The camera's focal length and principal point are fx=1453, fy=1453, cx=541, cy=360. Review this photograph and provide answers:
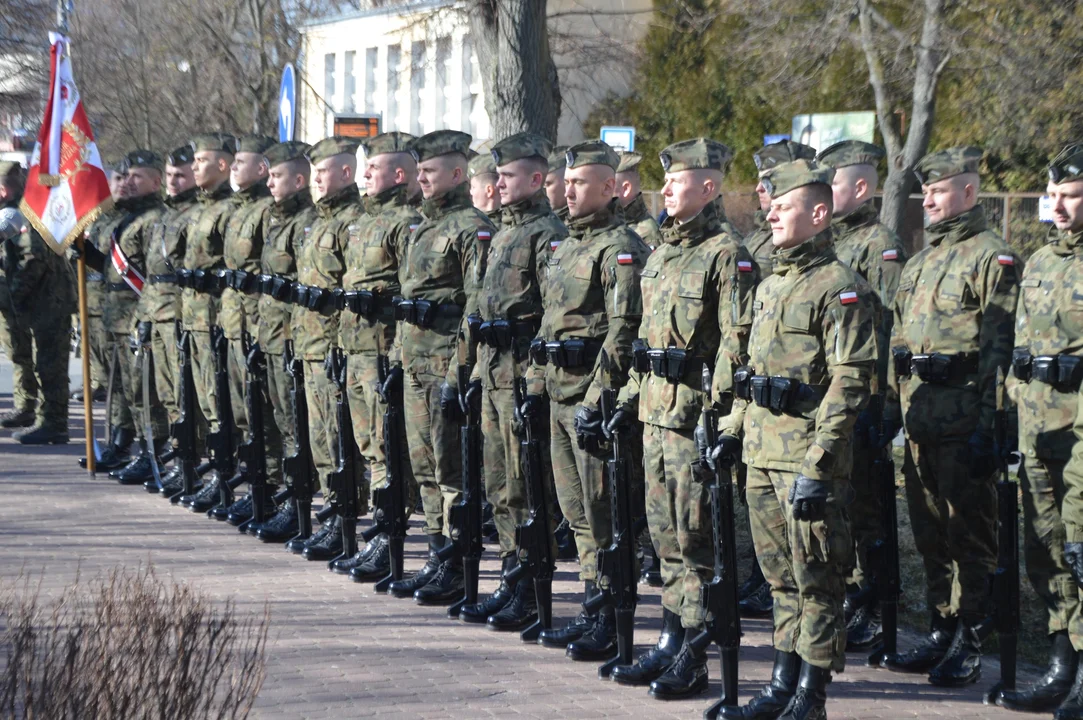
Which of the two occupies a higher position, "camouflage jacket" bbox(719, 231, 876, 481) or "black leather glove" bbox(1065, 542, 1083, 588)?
"camouflage jacket" bbox(719, 231, 876, 481)

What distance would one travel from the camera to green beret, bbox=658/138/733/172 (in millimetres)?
6750

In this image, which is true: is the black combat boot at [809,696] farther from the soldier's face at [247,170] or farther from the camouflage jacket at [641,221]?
the soldier's face at [247,170]

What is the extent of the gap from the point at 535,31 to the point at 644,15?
1087 inches

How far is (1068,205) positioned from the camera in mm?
6289

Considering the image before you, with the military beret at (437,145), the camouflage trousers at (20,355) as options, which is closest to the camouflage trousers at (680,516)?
the military beret at (437,145)

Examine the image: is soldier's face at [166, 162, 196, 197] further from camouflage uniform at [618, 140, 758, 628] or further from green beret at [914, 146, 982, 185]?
green beret at [914, 146, 982, 185]

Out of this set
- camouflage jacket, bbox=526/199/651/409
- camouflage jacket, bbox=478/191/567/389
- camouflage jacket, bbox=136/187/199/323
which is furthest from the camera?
camouflage jacket, bbox=136/187/199/323

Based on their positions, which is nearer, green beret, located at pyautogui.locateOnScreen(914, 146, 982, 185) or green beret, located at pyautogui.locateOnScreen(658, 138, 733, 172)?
green beret, located at pyautogui.locateOnScreen(658, 138, 733, 172)

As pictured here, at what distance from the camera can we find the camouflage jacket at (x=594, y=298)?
714 centimetres

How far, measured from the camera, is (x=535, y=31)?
1461 cm

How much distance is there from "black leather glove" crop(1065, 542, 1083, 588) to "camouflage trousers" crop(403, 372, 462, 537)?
11.4 ft

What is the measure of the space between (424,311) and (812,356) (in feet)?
10.3

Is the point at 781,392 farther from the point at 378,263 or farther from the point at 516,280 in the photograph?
the point at 378,263

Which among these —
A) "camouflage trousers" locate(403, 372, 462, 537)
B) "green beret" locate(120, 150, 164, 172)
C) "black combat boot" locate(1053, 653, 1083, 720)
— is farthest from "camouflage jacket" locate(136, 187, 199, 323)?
"black combat boot" locate(1053, 653, 1083, 720)
